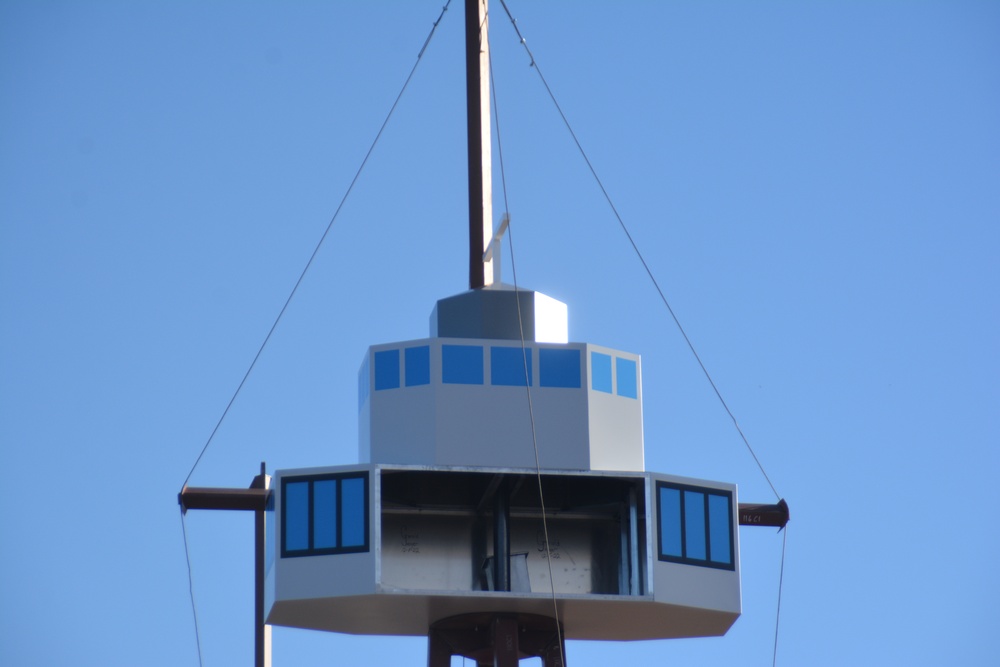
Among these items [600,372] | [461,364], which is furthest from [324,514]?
[600,372]

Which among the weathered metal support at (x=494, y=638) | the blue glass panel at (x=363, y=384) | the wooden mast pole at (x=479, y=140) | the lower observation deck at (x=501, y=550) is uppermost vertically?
the wooden mast pole at (x=479, y=140)

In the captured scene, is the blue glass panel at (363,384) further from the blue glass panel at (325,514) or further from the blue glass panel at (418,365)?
the blue glass panel at (325,514)

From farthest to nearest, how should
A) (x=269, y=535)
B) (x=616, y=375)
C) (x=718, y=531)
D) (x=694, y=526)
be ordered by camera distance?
1. (x=616, y=375)
2. (x=718, y=531)
3. (x=694, y=526)
4. (x=269, y=535)

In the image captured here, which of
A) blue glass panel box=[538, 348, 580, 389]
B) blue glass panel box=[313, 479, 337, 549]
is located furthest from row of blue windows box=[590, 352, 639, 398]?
blue glass panel box=[313, 479, 337, 549]

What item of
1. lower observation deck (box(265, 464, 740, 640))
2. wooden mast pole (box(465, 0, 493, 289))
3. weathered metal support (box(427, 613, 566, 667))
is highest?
wooden mast pole (box(465, 0, 493, 289))

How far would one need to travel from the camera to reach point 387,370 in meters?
30.2

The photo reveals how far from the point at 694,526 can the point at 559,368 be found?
3110mm

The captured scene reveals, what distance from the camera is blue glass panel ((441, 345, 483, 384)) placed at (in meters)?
29.9

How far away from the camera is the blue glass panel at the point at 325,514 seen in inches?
1126

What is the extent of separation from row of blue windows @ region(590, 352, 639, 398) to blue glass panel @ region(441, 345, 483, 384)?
1.74m

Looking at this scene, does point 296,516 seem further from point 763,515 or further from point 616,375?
point 763,515

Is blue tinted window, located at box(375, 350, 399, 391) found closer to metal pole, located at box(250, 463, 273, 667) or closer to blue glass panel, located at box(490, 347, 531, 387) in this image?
blue glass panel, located at box(490, 347, 531, 387)

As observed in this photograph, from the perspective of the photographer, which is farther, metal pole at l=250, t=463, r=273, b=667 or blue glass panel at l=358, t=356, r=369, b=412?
metal pole at l=250, t=463, r=273, b=667

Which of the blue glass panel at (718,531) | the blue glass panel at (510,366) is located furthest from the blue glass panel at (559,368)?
the blue glass panel at (718,531)
